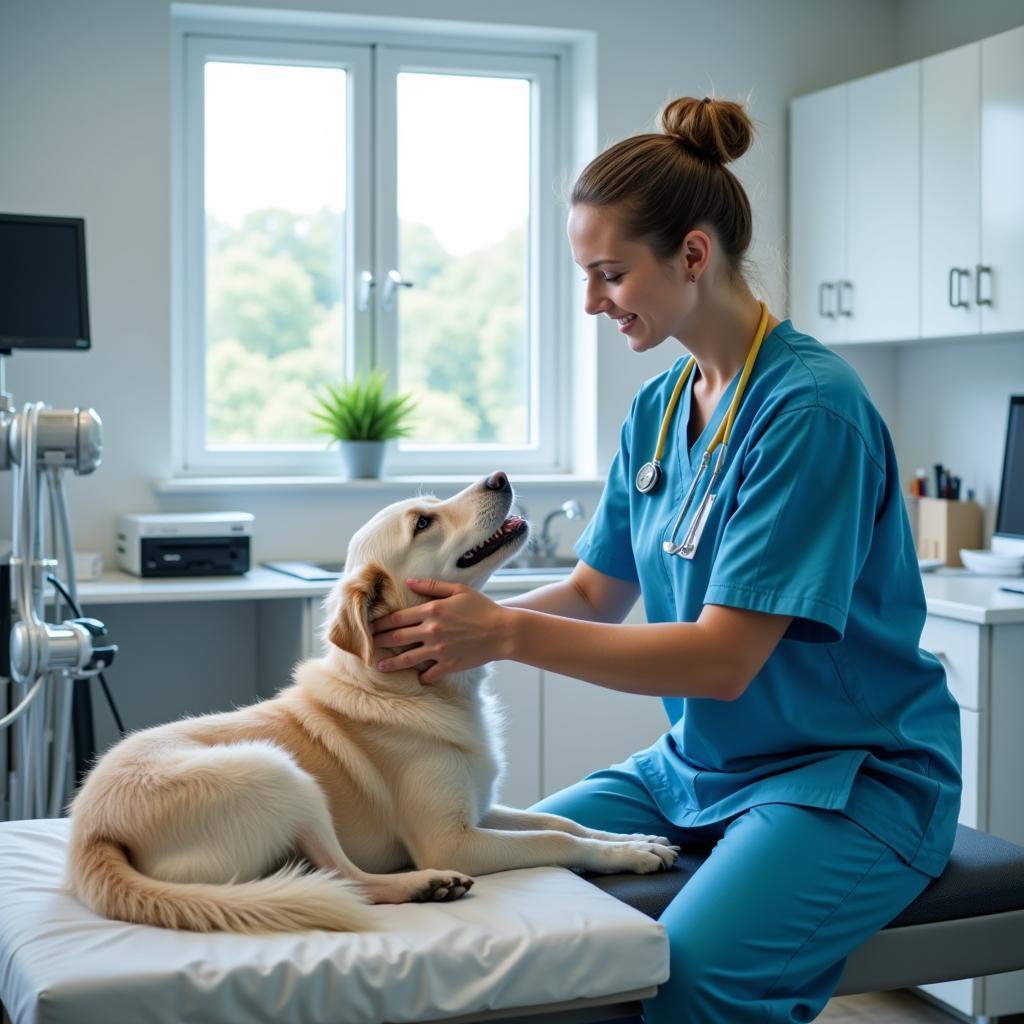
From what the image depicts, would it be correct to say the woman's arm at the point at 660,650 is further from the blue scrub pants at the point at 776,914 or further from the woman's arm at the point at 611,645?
the blue scrub pants at the point at 776,914

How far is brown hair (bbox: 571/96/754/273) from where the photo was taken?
1592mm

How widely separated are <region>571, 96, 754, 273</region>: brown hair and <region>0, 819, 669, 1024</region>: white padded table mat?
0.81 m

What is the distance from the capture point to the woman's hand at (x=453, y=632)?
144cm

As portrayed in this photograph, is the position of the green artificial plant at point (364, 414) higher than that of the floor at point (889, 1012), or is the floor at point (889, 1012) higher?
the green artificial plant at point (364, 414)

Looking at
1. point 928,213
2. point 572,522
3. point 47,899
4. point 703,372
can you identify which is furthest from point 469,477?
point 47,899

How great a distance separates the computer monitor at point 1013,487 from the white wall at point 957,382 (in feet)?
0.85

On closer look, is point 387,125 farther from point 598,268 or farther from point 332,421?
point 598,268

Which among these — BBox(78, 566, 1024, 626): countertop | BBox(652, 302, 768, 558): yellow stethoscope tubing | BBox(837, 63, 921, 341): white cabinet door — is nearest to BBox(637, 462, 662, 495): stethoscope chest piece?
BBox(652, 302, 768, 558): yellow stethoscope tubing

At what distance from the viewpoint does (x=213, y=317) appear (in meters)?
3.54

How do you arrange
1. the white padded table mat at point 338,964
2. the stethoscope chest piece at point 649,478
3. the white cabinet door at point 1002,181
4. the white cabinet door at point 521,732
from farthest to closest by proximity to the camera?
1. the white cabinet door at point 521,732
2. the white cabinet door at point 1002,181
3. the stethoscope chest piece at point 649,478
4. the white padded table mat at point 338,964

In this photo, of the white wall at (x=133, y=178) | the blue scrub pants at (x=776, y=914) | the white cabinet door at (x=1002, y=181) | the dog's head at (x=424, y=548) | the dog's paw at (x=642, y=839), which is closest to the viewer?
A: the blue scrub pants at (x=776, y=914)

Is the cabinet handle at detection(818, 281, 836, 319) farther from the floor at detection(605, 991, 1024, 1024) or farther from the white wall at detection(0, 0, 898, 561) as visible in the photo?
the floor at detection(605, 991, 1024, 1024)

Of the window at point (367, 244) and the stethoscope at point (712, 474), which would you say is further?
the window at point (367, 244)

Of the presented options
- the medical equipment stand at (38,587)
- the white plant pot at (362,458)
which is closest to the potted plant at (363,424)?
the white plant pot at (362,458)
